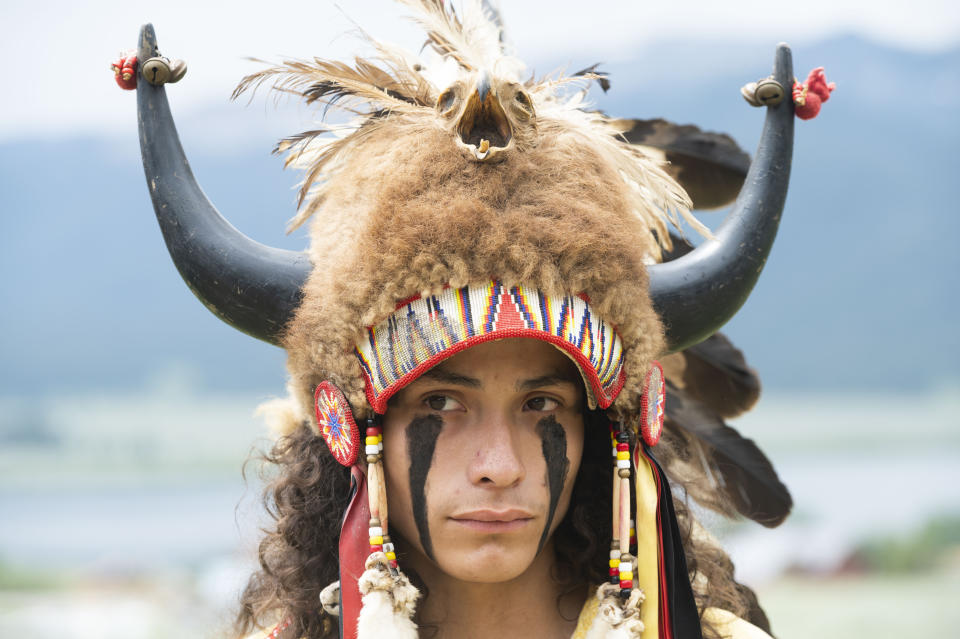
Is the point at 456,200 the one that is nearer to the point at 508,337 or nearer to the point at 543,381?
the point at 508,337

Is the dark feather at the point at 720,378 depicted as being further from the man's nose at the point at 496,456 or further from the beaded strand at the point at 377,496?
the beaded strand at the point at 377,496

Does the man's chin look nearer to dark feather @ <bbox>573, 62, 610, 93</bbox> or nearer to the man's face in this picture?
the man's face

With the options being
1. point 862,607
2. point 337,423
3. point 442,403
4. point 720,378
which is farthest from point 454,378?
point 862,607

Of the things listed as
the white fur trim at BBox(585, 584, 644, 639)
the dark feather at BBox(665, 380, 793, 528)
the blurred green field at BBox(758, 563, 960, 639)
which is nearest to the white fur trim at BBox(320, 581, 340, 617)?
the white fur trim at BBox(585, 584, 644, 639)

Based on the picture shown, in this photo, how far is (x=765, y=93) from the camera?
2.31 meters

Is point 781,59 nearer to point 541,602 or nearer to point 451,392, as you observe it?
point 451,392

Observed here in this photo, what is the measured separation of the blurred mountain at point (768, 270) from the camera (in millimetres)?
22219

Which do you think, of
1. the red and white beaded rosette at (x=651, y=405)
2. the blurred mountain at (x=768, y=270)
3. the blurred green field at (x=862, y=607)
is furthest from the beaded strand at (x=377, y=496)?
the blurred mountain at (x=768, y=270)

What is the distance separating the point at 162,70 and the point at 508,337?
0.98 metres

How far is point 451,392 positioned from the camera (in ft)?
7.19

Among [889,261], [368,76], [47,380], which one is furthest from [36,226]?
[368,76]

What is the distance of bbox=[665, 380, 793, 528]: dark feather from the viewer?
9.43ft

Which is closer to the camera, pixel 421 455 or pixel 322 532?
pixel 421 455

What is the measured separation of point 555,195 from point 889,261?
2602 centimetres
